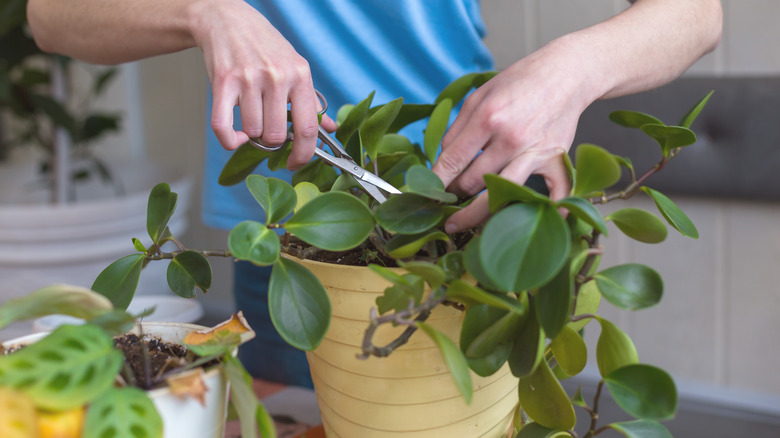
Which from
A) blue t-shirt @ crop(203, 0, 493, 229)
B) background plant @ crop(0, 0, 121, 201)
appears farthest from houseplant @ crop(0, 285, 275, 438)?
background plant @ crop(0, 0, 121, 201)

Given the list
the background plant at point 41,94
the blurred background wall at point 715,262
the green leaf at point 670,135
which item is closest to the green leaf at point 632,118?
the green leaf at point 670,135

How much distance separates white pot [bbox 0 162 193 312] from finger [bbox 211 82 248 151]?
3.09 ft

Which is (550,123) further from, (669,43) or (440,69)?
(440,69)

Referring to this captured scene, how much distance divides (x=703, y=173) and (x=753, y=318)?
0.30 meters

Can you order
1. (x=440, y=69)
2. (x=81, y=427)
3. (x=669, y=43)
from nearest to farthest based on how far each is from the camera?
(x=81, y=427)
(x=669, y=43)
(x=440, y=69)

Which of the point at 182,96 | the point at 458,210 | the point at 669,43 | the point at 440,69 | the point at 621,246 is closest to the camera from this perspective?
the point at 458,210

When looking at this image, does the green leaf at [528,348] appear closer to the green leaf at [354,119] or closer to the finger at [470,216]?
the finger at [470,216]

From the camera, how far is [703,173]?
3.53 ft

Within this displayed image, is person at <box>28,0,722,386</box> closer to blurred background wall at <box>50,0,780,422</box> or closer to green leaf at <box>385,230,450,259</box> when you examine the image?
green leaf at <box>385,230,450,259</box>

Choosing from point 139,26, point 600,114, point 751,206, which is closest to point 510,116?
point 139,26

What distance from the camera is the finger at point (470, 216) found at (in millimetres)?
318

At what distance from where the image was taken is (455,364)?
0.83 ft

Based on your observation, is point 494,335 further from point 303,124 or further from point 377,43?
point 377,43

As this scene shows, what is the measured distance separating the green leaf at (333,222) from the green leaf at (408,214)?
0.06 feet
